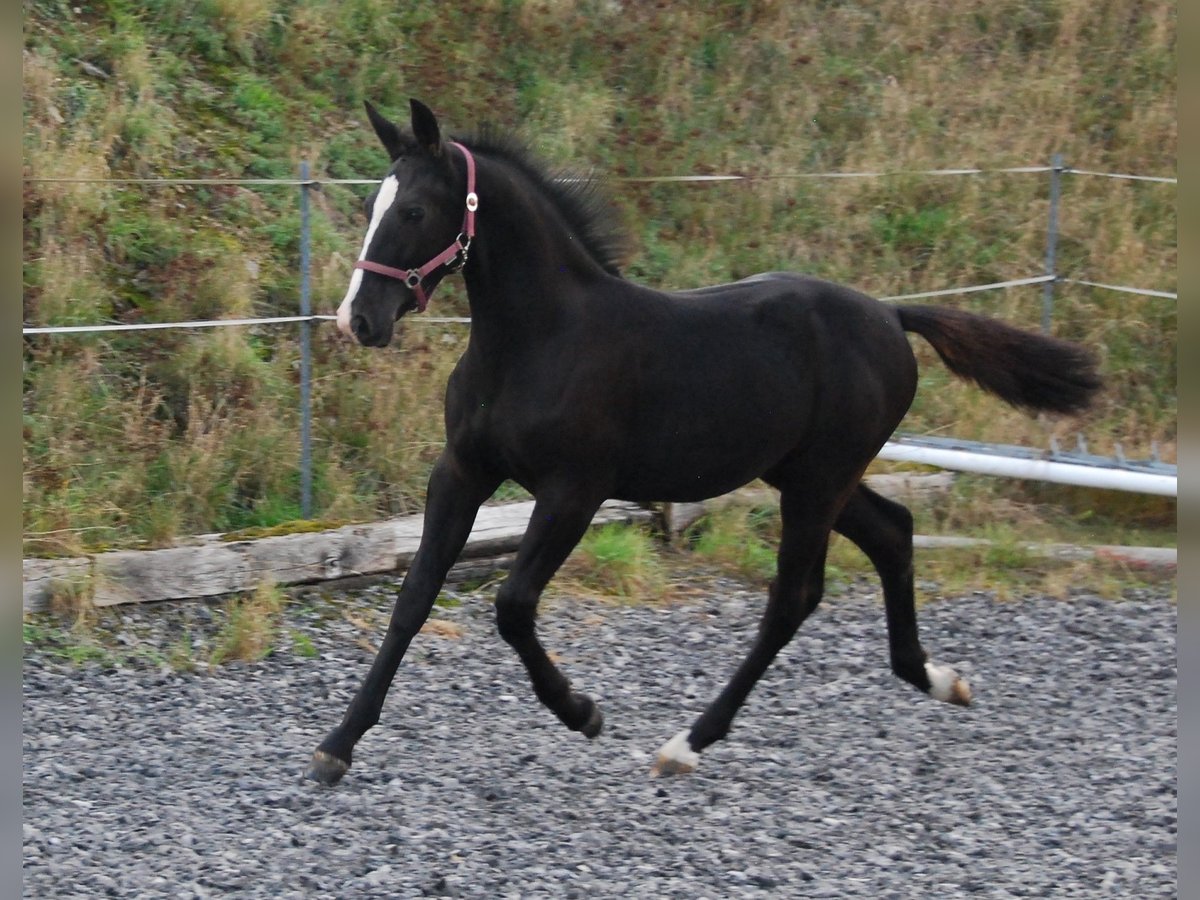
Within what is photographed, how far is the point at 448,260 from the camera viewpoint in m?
4.33

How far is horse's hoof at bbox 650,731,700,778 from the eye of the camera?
470 cm

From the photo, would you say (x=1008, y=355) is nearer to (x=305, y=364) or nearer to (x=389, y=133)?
(x=389, y=133)

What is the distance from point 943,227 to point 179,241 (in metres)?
5.45

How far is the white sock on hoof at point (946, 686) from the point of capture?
537 cm

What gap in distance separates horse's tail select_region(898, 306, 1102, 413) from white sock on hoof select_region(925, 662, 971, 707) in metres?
1.04

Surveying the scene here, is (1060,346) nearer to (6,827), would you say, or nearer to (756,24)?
(6,827)

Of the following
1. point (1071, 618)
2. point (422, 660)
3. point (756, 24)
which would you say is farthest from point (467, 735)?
point (756, 24)

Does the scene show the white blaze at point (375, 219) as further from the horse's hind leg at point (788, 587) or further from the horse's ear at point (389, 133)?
the horse's hind leg at point (788, 587)

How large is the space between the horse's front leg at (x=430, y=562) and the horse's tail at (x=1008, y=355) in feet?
5.95

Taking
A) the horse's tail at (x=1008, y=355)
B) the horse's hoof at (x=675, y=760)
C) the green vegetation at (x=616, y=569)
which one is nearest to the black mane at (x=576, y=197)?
the horse's tail at (x=1008, y=355)

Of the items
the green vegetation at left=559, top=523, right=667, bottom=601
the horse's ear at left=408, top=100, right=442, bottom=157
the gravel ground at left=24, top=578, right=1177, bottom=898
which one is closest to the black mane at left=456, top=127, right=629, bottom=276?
the horse's ear at left=408, top=100, right=442, bottom=157

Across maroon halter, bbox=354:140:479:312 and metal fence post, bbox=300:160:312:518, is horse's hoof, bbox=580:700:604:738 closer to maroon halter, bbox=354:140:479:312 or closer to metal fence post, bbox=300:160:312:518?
maroon halter, bbox=354:140:479:312

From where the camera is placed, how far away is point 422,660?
19.1ft

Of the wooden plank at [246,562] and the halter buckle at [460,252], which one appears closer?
the halter buckle at [460,252]
